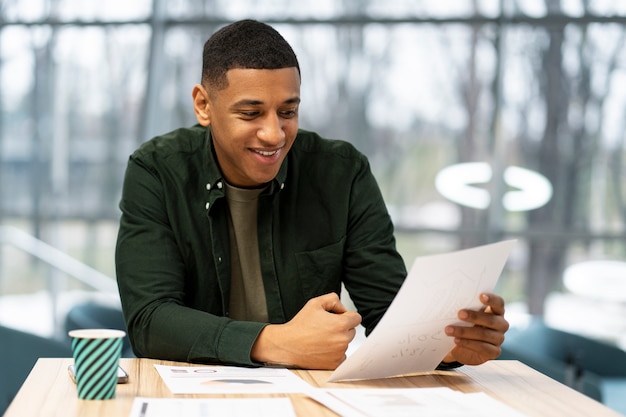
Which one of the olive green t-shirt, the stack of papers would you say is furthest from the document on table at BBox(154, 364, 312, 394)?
the olive green t-shirt

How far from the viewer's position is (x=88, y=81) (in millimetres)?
6043

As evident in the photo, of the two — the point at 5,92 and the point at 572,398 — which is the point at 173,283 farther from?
the point at 5,92

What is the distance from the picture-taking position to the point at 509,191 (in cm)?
595

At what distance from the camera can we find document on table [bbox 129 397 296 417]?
1.42 m

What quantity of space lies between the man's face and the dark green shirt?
142 millimetres

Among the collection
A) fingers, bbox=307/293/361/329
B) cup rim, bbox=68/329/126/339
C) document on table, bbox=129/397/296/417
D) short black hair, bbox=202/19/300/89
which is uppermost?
short black hair, bbox=202/19/300/89

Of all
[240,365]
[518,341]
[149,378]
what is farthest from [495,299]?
[518,341]

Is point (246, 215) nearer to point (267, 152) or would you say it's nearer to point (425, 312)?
point (267, 152)

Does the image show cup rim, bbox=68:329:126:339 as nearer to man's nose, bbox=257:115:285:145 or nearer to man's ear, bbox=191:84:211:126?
man's nose, bbox=257:115:285:145

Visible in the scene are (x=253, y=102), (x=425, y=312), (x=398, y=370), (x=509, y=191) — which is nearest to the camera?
(x=425, y=312)

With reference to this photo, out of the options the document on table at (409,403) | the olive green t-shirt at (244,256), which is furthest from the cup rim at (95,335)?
the olive green t-shirt at (244,256)

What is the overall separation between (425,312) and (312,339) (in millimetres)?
234

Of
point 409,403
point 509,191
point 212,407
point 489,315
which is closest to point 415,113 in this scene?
→ point 509,191

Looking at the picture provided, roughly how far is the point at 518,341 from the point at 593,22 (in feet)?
7.08
